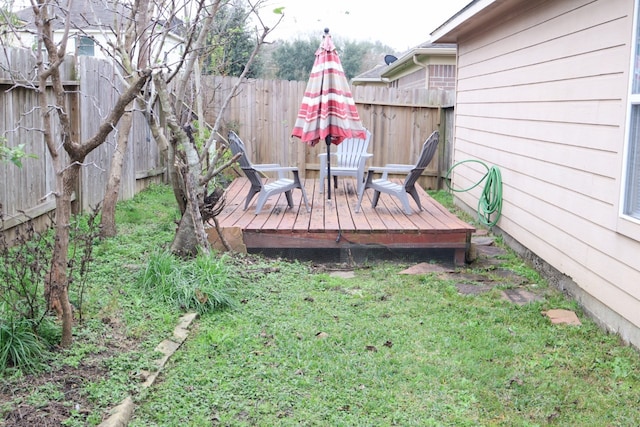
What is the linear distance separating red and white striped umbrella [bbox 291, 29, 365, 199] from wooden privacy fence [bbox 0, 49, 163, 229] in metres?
2.19

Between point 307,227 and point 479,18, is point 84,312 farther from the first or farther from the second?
point 479,18

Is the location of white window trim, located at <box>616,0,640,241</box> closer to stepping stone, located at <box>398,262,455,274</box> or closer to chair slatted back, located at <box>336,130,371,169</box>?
stepping stone, located at <box>398,262,455,274</box>

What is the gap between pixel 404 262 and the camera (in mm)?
6141

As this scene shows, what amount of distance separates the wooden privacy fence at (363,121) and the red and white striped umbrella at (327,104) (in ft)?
12.1

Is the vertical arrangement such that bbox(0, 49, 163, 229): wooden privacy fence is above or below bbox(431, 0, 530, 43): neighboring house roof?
below

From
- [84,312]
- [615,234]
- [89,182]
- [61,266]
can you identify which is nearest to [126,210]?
[89,182]

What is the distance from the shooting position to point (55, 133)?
251 inches

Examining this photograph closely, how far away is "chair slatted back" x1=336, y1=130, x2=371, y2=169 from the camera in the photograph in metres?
9.56

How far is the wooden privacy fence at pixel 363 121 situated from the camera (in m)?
11.2

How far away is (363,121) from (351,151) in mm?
1847

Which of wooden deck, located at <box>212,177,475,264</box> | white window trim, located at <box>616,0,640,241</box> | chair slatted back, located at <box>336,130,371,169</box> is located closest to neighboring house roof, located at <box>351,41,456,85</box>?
chair slatted back, located at <box>336,130,371,169</box>

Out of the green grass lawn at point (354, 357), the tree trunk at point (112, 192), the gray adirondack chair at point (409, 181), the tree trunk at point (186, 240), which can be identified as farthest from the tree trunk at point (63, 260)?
the gray adirondack chair at point (409, 181)

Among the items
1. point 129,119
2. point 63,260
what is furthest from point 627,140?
point 129,119

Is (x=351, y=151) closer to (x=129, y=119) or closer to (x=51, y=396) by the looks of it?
(x=129, y=119)
